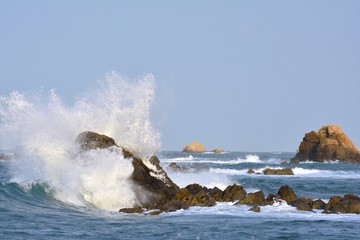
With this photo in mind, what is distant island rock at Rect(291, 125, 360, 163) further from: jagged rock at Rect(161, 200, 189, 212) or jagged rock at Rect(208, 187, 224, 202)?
jagged rock at Rect(161, 200, 189, 212)

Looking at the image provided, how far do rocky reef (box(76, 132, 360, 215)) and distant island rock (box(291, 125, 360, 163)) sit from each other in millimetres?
79958

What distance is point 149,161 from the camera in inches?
1081

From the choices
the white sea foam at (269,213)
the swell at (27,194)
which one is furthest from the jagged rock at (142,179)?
the swell at (27,194)

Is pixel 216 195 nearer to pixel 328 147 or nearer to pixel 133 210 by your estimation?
pixel 133 210

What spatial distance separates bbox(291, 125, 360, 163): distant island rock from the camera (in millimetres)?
104438

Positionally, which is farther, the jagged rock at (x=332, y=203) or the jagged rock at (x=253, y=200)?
the jagged rock at (x=253, y=200)

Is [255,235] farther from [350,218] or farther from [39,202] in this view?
[39,202]

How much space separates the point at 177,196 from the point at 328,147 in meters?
83.5

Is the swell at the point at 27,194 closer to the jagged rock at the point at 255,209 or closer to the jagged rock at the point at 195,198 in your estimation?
the jagged rock at the point at 195,198

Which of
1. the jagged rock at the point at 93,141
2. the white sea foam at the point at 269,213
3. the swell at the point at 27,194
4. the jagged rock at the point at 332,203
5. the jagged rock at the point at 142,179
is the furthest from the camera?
the jagged rock at the point at 93,141

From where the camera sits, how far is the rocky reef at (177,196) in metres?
23.1

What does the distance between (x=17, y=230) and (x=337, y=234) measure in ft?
26.9

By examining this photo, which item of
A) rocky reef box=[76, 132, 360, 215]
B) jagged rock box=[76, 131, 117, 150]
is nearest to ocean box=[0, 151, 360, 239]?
rocky reef box=[76, 132, 360, 215]

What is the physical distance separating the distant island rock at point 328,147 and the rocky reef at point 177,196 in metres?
80.0
